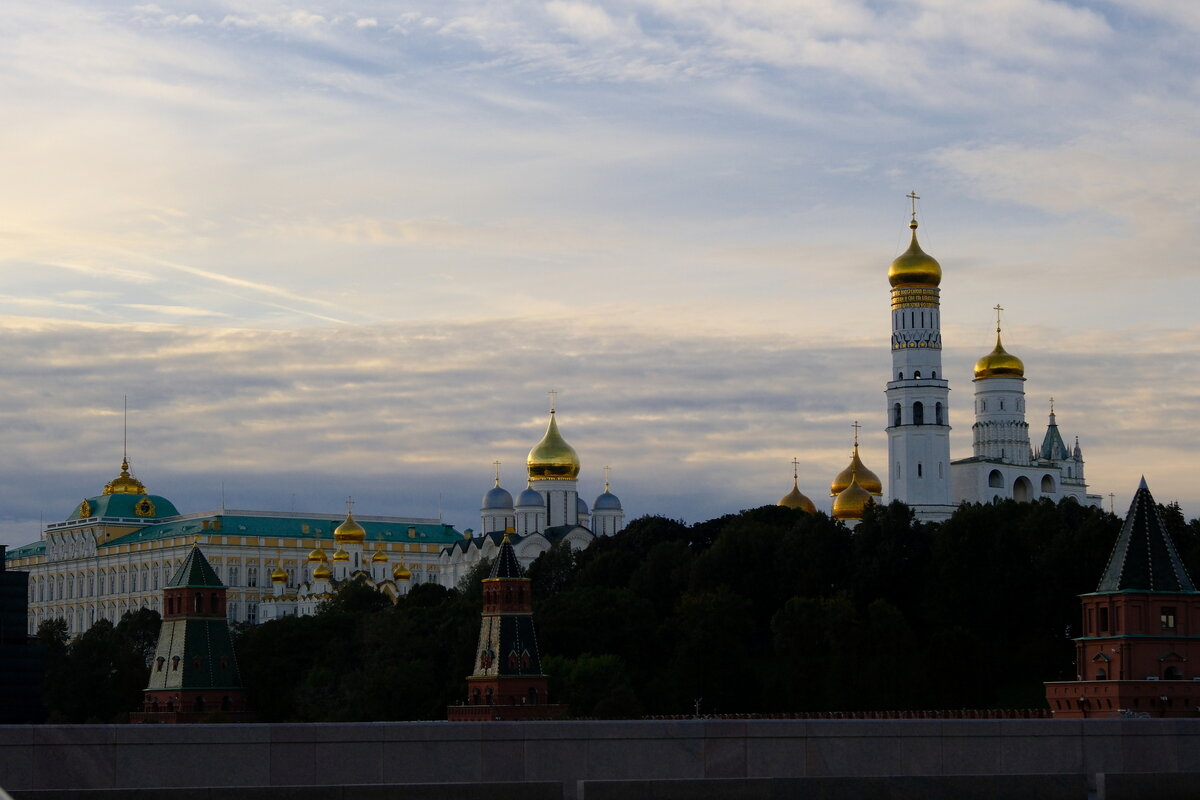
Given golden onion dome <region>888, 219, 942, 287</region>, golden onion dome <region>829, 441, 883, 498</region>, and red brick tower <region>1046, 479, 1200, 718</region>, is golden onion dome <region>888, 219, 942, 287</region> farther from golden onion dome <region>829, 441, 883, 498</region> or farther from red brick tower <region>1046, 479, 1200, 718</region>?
red brick tower <region>1046, 479, 1200, 718</region>

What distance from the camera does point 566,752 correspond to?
3033 centimetres

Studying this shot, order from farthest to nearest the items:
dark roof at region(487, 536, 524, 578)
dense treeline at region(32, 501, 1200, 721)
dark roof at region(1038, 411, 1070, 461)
Answer: dark roof at region(1038, 411, 1070, 461), dark roof at region(487, 536, 524, 578), dense treeline at region(32, 501, 1200, 721)

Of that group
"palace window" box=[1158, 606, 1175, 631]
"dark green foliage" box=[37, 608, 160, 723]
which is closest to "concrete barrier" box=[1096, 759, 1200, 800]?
"palace window" box=[1158, 606, 1175, 631]

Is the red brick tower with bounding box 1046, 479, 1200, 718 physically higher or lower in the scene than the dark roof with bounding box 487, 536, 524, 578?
lower

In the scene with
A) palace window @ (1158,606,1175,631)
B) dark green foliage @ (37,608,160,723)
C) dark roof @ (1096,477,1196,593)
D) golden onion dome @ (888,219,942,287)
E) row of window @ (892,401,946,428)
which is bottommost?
dark green foliage @ (37,608,160,723)

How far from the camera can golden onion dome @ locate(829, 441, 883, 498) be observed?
488ft

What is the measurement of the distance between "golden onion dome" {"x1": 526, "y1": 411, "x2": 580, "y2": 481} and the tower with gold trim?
145ft

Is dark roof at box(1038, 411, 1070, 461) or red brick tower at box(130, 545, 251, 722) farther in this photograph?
dark roof at box(1038, 411, 1070, 461)

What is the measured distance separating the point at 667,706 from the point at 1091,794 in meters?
67.9

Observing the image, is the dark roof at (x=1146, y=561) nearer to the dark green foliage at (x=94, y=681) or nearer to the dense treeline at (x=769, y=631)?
the dense treeline at (x=769, y=631)

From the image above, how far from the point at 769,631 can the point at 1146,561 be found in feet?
116

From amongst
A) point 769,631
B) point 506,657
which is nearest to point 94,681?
point 506,657

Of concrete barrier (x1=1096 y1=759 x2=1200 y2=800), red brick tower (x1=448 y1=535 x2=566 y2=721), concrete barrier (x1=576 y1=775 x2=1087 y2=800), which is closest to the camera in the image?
concrete barrier (x1=576 y1=775 x2=1087 y2=800)

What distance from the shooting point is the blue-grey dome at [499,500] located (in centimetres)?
18512
